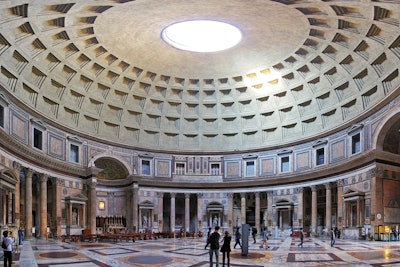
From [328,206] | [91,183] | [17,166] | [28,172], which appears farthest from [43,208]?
[328,206]

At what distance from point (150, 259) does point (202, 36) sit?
26715 millimetres

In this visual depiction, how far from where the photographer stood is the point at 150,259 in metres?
22.6

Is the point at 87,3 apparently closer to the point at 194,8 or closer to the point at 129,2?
the point at 129,2

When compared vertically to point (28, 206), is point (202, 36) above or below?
above

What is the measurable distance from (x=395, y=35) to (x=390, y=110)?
660 centimetres

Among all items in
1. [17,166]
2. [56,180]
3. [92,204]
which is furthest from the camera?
[92,204]

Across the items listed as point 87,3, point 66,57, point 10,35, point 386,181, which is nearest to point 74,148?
point 66,57

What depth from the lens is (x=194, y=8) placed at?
34.7 metres

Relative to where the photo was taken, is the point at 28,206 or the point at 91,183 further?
the point at 91,183

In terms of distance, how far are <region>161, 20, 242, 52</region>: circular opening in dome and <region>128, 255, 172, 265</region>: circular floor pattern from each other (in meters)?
A: 22.8

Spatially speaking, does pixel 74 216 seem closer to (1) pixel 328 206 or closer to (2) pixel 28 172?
(2) pixel 28 172

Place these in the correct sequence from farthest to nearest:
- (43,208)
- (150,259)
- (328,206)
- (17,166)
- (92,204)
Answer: (92,204)
(328,206)
(43,208)
(17,166)
(150,259)

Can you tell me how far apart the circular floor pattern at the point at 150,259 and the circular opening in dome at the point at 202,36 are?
22.8m

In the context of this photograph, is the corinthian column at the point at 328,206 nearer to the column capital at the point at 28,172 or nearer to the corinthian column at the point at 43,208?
the corinthian column at the point at 43,208
